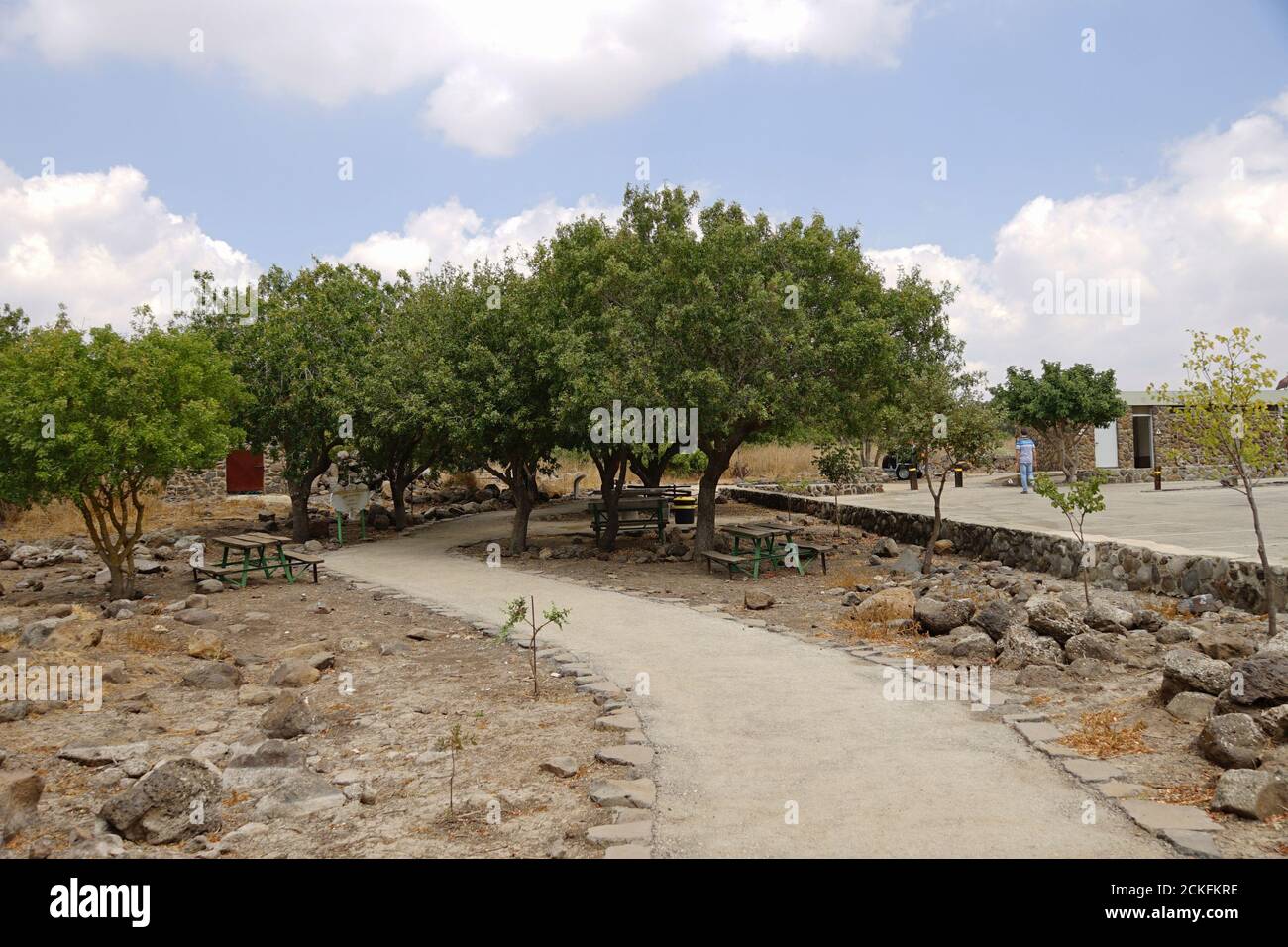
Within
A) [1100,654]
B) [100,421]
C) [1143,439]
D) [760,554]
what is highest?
[100,421]

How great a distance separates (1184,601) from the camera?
11.1m

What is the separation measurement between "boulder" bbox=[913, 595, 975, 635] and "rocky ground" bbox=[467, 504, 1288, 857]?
0.01 meters

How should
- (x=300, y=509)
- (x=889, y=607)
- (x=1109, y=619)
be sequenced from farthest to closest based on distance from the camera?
(x=300, y=509) < (x=889, y=607) < (x=1109, y=619)

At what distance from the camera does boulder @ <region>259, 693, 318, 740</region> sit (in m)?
7.18

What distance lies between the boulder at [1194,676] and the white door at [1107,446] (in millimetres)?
30829

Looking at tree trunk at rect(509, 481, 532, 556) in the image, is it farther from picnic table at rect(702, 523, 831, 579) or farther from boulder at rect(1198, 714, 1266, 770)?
boulder at rect(1198, 714, 1266, 770)

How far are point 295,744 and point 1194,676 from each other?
632cm

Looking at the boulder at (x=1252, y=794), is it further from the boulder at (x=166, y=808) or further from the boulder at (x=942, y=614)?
the boulder at (x=166, y=808)

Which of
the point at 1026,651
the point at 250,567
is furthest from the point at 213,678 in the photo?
the point at 250,567

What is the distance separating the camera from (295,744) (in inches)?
264

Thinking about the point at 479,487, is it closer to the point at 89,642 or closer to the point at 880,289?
the point at 880,289

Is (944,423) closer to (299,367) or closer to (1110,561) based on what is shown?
(1110,561)

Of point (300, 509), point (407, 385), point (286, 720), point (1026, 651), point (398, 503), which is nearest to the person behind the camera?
point (286, 720)

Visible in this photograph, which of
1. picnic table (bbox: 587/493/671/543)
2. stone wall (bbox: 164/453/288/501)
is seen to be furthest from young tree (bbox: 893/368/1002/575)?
stone wall (bbox: 164/453/288/501)
